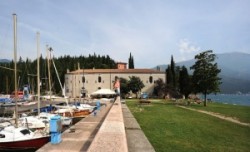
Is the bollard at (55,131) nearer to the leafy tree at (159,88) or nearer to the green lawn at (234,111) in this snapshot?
the green lawn at (234,111)

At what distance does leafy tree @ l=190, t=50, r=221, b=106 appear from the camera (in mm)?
48250

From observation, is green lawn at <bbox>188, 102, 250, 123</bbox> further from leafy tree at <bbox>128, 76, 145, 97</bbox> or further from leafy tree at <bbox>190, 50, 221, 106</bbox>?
leafy tree at <bbox>128, 76, 145, 97</bbox>

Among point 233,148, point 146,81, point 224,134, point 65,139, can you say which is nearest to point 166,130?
point 224,134

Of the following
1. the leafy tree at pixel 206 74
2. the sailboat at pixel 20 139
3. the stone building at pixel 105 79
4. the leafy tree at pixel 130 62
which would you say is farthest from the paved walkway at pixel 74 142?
the leafy tree at pixel 130 62

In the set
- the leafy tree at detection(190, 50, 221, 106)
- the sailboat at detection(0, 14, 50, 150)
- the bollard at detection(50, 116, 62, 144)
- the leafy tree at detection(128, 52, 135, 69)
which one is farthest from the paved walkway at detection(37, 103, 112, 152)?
the leafy tree at detection(128, 52, 135, 69)

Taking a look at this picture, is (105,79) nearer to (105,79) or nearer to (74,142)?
(105,79)

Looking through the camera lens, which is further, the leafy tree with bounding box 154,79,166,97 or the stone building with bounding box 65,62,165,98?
the stone building with bounding box 65,62,165,98

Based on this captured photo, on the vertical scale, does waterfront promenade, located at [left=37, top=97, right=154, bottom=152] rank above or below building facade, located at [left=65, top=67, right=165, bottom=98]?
below

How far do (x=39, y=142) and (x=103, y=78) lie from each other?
73455mm

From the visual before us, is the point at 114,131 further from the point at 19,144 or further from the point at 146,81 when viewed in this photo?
the point at 146,81

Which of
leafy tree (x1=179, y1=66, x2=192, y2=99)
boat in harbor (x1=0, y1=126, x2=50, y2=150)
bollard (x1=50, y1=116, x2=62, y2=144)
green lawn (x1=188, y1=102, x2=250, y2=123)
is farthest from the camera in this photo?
leafy tree (x1=179, y1=66, x2=192, y2=99)

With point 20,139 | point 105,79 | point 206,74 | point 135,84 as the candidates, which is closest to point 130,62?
point 105,79

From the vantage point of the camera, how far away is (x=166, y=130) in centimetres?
1828

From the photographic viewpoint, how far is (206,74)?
48594 mm
